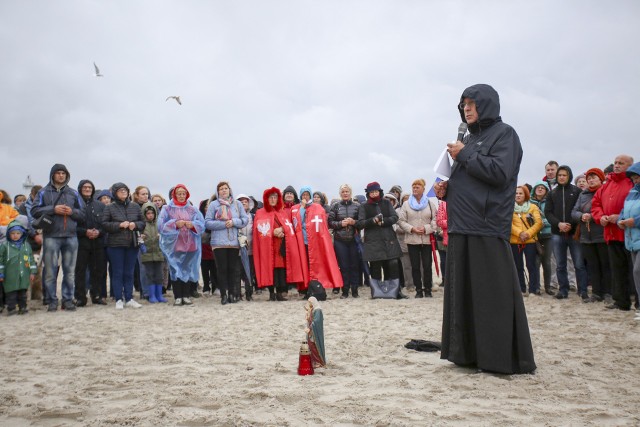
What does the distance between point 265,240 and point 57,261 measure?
12.2ft

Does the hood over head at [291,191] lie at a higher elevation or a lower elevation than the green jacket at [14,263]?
higher

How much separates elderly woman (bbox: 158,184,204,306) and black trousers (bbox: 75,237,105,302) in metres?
1.19

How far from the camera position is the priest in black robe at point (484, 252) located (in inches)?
165

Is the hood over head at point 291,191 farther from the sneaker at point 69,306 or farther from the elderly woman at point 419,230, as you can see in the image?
the sneaker at point 69,306

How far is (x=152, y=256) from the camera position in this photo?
10461mm

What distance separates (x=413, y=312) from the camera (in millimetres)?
7898

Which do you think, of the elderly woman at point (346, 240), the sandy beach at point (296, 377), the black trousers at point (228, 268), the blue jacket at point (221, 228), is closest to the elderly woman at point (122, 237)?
the blue jacket at point (221, 228)

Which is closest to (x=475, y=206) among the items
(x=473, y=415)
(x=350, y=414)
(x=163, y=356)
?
(x=473, y=415)

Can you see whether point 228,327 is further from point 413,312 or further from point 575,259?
point 575,259

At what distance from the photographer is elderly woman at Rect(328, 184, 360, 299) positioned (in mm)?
10555

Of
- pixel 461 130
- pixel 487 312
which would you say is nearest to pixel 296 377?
pixel 487 312

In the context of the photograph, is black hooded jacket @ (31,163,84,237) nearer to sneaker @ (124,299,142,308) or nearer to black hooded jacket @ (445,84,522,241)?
sneaker @ (124,299,142,308)

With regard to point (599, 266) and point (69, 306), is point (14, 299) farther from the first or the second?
point (599, 266)

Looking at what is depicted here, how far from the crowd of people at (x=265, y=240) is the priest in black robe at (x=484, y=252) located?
4424 millimetres
